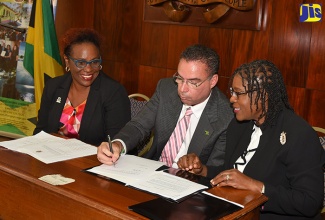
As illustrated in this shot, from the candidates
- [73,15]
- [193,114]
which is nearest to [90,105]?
[193,114]

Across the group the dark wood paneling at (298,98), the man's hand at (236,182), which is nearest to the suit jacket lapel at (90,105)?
the man's hand at (236,182)

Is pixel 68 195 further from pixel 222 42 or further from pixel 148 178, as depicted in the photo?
pixel 222 42

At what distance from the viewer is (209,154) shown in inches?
98.2

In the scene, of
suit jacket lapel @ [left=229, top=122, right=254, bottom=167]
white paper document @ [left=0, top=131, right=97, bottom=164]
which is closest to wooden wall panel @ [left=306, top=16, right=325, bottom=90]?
suit jacket lapel @ [left=229, top=122, right=254, bottom=167]

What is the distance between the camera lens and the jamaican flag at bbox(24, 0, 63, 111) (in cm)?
430

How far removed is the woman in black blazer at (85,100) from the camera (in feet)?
9.90

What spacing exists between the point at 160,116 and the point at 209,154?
384 mm

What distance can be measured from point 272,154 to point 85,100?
4.86ft

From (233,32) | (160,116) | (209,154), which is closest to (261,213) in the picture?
(209,154)

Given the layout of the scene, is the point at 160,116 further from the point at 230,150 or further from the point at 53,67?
the point at 53,67

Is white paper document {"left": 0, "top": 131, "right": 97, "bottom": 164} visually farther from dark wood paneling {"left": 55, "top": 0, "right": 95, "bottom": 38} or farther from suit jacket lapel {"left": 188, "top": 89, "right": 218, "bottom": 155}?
dark wood paneling {"left": 55, "top": 0, "right": 95, "bottom": 38}

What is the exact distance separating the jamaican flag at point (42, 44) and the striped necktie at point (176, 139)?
2.13 m

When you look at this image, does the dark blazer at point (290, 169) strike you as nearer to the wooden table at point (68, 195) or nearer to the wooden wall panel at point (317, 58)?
the wooden table at point (68, 195)

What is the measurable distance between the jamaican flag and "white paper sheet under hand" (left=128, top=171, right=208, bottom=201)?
8.77ft
